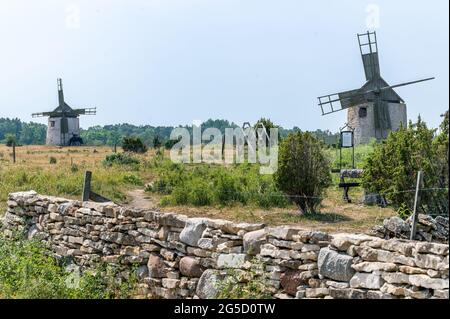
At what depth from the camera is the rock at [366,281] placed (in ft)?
17.7

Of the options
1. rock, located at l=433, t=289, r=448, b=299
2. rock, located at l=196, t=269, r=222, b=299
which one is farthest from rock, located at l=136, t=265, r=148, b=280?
rock, located at l=433, t=289, r=448, b=299

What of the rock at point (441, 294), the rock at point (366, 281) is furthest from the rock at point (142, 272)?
the rock at point (441, 294)

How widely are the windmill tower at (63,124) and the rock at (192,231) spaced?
52260 mm

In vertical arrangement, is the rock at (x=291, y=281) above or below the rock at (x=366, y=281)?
below

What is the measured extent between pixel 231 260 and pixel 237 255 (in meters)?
0.10

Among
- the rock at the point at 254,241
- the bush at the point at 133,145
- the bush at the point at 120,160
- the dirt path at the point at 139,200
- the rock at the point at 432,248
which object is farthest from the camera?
the bush at the point at 133,145

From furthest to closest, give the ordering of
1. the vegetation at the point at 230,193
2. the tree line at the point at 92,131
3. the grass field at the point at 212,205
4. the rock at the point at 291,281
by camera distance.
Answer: the tree line at the point at 92,131
the vegetation at the point at 230,193
the grass field at the point at 212,205
the rock at the point at 291,281

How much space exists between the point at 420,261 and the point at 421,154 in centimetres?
654

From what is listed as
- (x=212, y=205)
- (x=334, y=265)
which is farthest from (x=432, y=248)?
(x=212, y=205)

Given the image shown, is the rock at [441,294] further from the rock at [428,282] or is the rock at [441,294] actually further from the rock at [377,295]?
the rock at [377,295]
